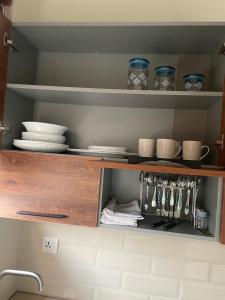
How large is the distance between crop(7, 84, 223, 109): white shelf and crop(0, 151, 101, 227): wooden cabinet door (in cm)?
28

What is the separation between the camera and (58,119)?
1337 mm

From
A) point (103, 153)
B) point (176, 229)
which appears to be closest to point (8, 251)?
point (103, 153)

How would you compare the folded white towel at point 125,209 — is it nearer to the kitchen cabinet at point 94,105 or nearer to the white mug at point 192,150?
the kitchen cabinet at point 94,105

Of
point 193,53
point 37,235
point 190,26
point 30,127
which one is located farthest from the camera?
point 37,235

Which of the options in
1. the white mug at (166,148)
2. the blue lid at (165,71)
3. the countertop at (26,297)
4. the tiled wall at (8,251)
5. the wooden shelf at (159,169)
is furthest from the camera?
the countertop at (26,297)

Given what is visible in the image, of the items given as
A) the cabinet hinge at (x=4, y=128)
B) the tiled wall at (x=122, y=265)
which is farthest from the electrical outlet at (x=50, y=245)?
the cabinet hinge at (x=4, y=128)

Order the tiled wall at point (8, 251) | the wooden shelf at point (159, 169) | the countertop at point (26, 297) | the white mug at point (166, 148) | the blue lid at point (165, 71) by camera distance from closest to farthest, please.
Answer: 1. the wooden shelf at point (159, 169)
2. the white mug at point (166, 148)
3. the blue lid at point (165, 71)
4. the tiled wall at point (8, 251)
5. the countertop at point (26, 297)

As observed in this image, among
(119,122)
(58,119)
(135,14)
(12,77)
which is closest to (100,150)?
(119,122)

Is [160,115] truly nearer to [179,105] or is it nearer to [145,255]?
[179,105]

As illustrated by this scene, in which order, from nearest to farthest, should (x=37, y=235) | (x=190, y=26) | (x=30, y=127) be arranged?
(x=190, y=26)
(x=30, y=127)
(x=37, y=235)

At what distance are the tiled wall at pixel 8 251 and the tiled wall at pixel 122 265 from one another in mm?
43

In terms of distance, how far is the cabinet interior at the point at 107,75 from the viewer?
1105mm

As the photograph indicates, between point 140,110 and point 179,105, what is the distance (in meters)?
0.20

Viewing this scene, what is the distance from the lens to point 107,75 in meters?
1.31
